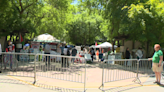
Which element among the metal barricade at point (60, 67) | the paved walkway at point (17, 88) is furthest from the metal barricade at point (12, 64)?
the paved walkway at point (17, 88)

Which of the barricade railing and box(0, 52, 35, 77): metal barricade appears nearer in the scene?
the barricade railing

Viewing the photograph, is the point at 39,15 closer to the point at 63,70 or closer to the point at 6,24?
the point at 6,24

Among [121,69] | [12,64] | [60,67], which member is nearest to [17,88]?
[60,67]

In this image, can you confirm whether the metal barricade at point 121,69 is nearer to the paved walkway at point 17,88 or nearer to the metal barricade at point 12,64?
the paved walkway at point 17,88

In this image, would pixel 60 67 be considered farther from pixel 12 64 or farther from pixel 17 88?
pixel 12 64

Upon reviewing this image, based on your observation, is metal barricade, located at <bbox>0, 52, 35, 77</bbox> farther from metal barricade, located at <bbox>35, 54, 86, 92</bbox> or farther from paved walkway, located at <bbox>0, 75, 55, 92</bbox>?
paved walkway, located at <bbox>0, 75, 55, 92</bbox>

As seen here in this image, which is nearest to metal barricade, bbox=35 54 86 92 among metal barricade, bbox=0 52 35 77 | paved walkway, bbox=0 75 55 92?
paved walkway, bbox=0 75 55 92

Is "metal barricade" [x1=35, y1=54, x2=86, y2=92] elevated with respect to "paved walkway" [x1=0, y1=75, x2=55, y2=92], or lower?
elevated

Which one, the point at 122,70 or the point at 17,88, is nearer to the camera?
the point at 17,88

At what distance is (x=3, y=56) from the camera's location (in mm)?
7223

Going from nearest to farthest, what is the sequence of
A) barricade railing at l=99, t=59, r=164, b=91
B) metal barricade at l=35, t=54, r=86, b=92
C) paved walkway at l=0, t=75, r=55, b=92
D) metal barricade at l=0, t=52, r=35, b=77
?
paved walkway at l=0, t=75, r=55, b=92 → metal barricade at l=35, t=54, r=86, b=92 → barricade railing at l=99, t=59, r=164, b=91 → metal barricade at l=0, t=52, r=35, b=77

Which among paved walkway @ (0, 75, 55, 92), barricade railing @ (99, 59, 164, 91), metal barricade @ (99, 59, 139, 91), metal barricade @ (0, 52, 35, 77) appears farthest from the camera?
metal barricade @ (0, 52, 35, 77)

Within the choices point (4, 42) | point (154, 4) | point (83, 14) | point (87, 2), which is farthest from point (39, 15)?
point (154, 4)

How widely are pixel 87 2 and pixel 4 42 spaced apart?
10.5 meters
